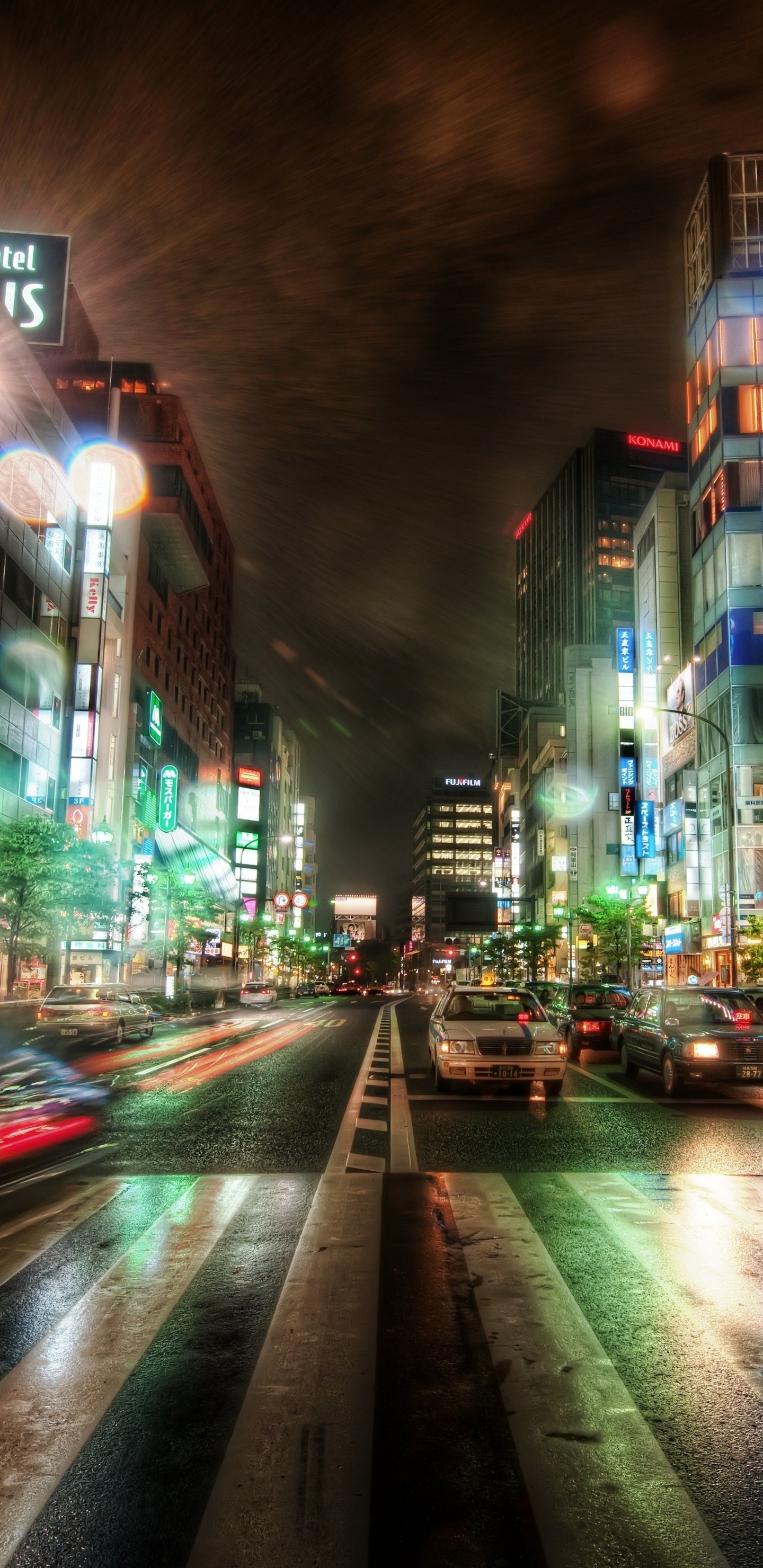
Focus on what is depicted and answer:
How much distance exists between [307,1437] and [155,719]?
70604 mm

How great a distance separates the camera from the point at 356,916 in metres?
197

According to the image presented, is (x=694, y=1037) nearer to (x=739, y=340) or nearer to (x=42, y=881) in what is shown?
(x=42, y=881)

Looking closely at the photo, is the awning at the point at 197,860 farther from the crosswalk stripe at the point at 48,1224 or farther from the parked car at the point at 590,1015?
the crosswalk stripe at the point at 48,1224

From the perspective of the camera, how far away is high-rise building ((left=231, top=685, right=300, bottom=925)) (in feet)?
423

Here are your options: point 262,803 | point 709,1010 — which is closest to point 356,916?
point 262,803

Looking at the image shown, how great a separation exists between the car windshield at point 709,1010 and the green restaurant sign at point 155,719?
187ft

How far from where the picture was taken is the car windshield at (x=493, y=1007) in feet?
56.4

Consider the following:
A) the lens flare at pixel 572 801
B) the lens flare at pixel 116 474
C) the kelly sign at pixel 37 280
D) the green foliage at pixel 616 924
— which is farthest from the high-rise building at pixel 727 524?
the lens flare at pixel 572 801

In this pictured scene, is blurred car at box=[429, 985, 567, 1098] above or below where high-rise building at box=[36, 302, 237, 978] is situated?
below

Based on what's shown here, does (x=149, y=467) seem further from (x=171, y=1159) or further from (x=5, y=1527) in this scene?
(x=5, y=1527)

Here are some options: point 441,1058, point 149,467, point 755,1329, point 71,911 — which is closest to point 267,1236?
point 755,1329

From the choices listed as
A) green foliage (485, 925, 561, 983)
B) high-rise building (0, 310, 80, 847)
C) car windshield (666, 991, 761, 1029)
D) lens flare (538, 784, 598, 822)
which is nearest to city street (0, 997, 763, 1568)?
Answer: car windshield (666, 991, 761, 1029)

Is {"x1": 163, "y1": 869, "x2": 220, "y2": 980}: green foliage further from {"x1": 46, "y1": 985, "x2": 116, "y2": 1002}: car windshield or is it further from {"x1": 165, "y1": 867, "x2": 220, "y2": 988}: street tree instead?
{"x1": 46, "y1": 985, "x2": 116, "y2": 1002}: car windshield

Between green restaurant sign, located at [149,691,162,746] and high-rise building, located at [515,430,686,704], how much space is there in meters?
84.7
